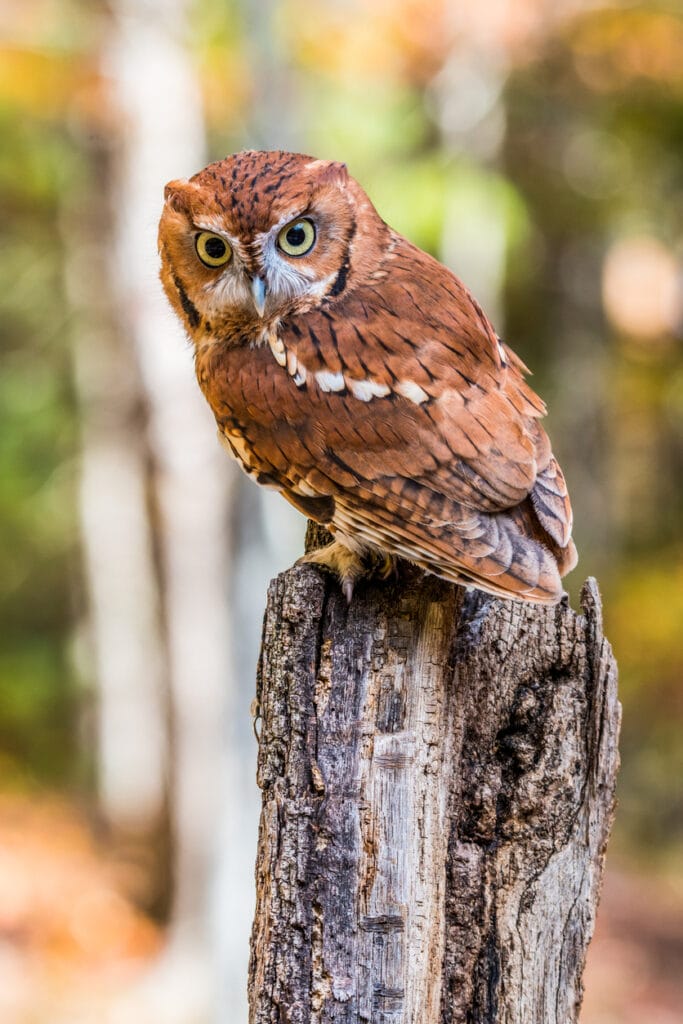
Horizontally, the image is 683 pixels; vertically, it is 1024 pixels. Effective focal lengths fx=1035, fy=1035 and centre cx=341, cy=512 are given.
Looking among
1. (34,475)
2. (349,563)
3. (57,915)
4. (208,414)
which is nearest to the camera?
(349,563)

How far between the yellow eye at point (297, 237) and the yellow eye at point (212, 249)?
0.13 meters

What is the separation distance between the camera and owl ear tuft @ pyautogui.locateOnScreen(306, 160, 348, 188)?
2.43 meters

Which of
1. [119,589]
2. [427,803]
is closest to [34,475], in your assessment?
[119,589]

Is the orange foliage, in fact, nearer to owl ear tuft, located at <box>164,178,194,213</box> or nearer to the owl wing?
the owl wing

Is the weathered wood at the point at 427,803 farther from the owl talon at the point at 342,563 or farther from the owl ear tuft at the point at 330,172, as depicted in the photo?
the owl ear tuft at the point at 330,172

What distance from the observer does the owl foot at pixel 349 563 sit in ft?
7.09

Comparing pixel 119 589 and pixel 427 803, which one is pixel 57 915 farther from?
pixel 427 803

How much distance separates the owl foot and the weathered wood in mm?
34

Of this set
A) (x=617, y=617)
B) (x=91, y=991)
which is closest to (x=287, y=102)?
(x=617, y=617)

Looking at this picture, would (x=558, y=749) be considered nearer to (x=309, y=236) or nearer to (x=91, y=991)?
(x=309, y=236)

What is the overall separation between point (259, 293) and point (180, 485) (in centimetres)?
485

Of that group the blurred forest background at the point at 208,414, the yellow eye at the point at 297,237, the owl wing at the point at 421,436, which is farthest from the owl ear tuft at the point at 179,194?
the blurred forest background at the point at 208,414

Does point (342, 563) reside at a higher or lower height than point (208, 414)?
lower

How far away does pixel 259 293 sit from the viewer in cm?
239
